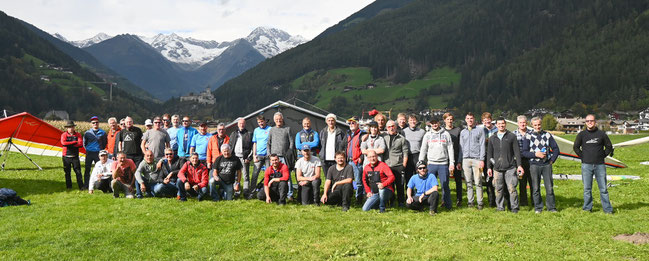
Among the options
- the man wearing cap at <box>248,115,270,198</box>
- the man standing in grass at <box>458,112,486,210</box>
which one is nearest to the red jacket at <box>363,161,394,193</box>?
the man standing in grass at <box>458,112,486,210</box>

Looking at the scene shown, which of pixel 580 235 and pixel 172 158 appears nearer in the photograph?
pixel 580 235

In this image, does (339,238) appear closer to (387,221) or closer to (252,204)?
(387,221)

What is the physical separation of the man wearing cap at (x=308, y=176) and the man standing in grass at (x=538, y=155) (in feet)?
14.4

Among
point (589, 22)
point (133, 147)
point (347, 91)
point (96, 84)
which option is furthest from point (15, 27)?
point (589, 22)

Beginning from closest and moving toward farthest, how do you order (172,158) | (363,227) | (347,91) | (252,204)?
(363,227), (252,204), (172,158), (347,91)

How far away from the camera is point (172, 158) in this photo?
10.9 meters

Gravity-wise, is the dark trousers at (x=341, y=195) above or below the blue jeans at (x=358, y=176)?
below

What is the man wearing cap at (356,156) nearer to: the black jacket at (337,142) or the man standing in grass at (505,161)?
the black jacket at (337,142)

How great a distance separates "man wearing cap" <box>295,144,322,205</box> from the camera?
9789 millimetres

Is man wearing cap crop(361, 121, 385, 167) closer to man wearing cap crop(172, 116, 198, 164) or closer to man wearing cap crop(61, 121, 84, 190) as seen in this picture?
man wearing cap crop(172, 116, 198, 164)

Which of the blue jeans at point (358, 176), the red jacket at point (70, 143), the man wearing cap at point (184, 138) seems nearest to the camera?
the blue jeans at point (358, 176)

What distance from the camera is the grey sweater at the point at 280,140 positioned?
10.5m

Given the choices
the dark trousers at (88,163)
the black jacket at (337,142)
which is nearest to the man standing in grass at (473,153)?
the black jacket at (337,142)

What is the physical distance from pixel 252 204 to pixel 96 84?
584ft
